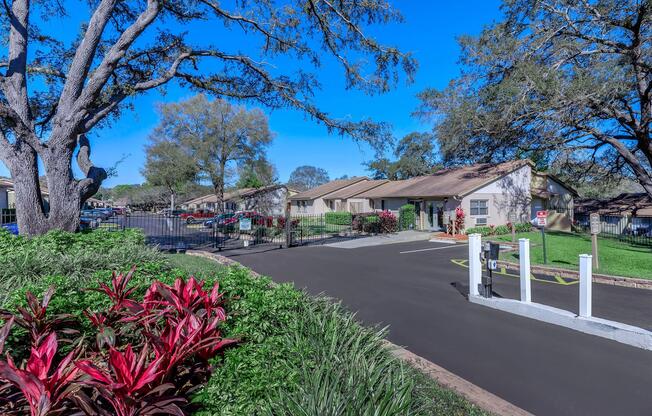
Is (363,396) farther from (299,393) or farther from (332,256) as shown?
(332,256)

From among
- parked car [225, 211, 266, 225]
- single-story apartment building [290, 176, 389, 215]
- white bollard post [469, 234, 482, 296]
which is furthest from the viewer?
single-story apartment building [290, 176, 389, 215]

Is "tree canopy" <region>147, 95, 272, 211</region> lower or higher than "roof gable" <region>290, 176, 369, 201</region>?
higher

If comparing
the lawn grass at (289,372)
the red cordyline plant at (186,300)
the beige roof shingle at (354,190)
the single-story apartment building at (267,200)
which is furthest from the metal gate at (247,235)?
the single-story apartment building at (267,200)

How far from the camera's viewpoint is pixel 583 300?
531 centimetres

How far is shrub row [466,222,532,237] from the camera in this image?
20152mm

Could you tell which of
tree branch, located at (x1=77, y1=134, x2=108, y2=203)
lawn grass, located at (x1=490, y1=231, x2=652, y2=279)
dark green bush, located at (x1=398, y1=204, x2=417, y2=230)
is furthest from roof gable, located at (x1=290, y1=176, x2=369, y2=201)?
tree branch, located at (x1=77, y1=134, x2=108, y2=203)

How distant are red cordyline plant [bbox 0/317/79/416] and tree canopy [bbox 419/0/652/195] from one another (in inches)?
660

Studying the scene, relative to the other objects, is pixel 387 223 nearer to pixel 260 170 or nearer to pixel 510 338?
pixel 510 338

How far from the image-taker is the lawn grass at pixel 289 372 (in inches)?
88.7

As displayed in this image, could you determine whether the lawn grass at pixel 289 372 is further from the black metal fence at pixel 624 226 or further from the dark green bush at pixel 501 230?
the black metal fence at pixel 624 226

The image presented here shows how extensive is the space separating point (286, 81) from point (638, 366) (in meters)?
10.5

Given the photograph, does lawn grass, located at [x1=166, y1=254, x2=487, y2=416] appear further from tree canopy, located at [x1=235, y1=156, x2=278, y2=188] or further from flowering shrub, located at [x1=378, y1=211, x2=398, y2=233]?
tree canopy, located at [x1=235, y1=156, x2=278, y2=188]

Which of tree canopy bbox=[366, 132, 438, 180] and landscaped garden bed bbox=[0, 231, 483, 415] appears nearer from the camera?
landscaped garden bed bbox=[0, 231, 483, 415]

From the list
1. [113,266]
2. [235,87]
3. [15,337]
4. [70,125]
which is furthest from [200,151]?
[15,337]
